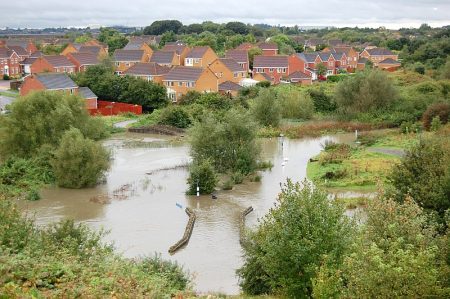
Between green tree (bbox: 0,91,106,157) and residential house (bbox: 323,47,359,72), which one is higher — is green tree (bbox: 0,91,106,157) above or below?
below

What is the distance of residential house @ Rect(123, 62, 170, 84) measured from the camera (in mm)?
66062

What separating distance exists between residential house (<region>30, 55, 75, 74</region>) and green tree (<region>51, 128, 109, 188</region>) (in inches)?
1748

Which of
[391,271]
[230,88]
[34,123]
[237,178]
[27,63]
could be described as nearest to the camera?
[391,271]

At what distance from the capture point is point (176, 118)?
50781 mm

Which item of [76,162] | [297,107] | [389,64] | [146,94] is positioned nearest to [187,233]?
[76,162]

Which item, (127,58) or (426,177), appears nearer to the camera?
(426,177)

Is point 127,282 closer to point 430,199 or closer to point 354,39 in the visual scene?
point 430,199

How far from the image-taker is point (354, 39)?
470 ft

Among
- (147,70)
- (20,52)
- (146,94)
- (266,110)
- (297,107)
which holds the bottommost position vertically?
(297,107)

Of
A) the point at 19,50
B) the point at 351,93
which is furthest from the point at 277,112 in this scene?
the point at 19,50

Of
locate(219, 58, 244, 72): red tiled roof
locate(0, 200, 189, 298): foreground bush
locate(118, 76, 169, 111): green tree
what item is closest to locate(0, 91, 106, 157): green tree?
locate(0, 200, 189, 298): foreground bush

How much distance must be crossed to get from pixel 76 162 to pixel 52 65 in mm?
47188

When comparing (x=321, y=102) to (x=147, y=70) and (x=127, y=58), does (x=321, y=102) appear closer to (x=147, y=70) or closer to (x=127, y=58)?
(x=147, y=70)

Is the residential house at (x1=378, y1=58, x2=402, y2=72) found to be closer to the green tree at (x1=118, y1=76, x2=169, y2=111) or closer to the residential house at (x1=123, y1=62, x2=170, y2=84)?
the residential house at (x1=123, y1=62, x2=170, y2=84)
